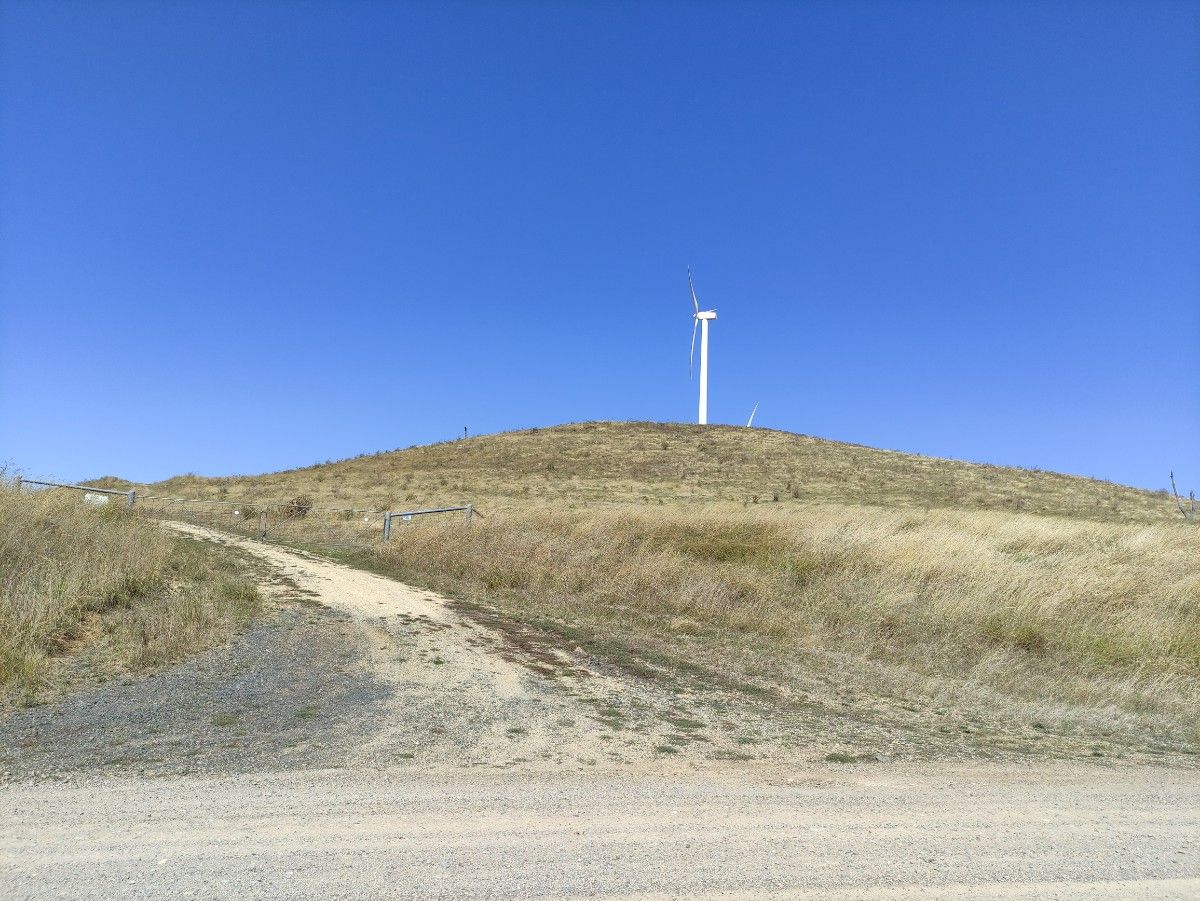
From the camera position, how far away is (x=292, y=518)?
2881cm

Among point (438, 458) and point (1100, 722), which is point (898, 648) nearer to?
point (1100, 722)

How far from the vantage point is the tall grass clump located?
10.1 meters

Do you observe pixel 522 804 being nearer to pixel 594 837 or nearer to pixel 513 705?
pixel 594 837

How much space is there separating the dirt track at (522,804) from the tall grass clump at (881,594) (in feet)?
10.9

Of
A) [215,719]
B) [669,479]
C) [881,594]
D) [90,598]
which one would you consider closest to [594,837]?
[215,719]

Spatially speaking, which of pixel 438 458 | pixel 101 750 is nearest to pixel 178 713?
pixel 101 750

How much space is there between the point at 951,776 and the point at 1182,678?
6.08 m

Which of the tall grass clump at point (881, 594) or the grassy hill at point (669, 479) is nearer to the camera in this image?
the tall grass clump at point (881, 594)

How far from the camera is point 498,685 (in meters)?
8.53

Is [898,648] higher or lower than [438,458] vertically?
lower

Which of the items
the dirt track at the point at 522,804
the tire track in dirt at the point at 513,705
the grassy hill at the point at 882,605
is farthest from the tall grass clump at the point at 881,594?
the dirt track at the point at 522,804

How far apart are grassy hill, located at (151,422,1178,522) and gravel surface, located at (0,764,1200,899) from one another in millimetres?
23491

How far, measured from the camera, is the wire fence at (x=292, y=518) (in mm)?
22888

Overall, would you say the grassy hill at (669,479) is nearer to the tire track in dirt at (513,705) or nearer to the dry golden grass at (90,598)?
the dry golden grass at (90,598)
